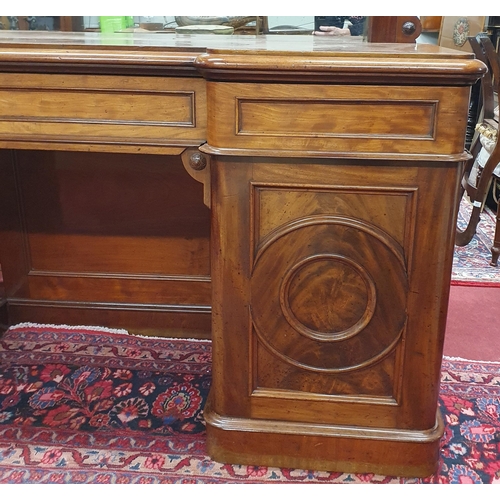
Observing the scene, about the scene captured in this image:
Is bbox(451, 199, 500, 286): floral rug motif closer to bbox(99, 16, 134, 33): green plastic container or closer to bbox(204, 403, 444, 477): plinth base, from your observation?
bbox(204, 403, 444, 477): plinth base

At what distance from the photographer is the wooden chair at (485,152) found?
9.05 feet

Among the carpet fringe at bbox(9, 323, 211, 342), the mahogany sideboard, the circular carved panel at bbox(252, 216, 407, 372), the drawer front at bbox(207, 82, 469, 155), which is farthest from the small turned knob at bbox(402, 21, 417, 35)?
the carpet fringe at bbox(9, 323, 211, 342)

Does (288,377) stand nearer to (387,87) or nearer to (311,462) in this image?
(311,462)

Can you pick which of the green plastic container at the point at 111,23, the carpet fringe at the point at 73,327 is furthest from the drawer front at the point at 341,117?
the carpet fringe at the point at 73,327

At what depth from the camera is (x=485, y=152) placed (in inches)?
124

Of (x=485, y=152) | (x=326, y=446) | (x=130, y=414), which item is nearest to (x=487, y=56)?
(x=485, y=152)

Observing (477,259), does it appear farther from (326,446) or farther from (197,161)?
(197,161)

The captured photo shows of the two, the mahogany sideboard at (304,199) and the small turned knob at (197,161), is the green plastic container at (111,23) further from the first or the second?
the small turned knob at (197,161)

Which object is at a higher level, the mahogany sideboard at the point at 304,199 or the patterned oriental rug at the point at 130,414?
the mahogany sideboard at the point at 304,199

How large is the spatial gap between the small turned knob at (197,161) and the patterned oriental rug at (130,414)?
0.74 m

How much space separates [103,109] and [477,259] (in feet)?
7.22

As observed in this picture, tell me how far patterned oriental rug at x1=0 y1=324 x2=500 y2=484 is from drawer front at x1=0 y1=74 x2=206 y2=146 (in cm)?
80
